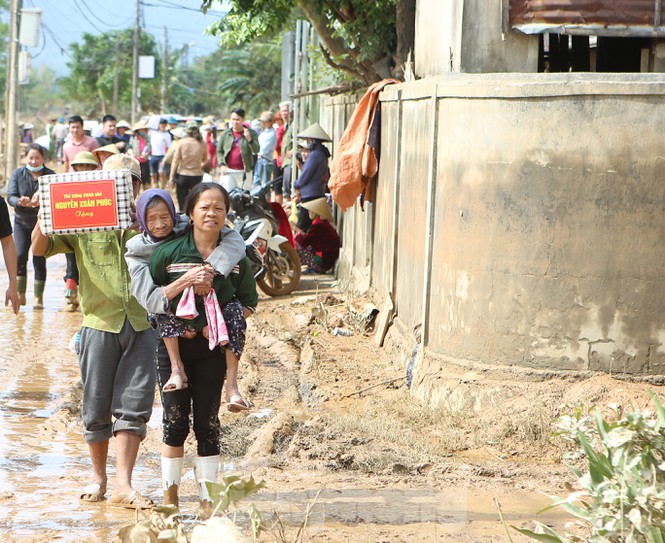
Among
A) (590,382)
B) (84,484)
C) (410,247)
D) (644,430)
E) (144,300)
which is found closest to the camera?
(644,430)

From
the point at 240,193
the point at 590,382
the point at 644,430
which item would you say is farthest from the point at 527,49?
the point at 240,193

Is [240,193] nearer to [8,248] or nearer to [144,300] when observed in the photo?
[8,248]

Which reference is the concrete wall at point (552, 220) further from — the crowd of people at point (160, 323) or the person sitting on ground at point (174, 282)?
the person sitting on ground at point (174, 282)

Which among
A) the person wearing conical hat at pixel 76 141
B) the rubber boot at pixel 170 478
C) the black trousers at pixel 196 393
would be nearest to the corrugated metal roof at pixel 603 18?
the black trousers at pixel 196 393

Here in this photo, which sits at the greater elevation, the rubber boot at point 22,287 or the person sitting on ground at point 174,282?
the person sitting on ground at point 174,282

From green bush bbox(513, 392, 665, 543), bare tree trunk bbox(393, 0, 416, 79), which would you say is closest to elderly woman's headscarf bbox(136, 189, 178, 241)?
green bush bbox(513, 392, 665, 543)

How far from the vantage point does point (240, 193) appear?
12.4 meters

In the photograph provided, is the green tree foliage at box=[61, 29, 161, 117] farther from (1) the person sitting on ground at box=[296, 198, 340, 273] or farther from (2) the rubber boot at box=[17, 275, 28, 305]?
(2) the rubber boot at box=[17, 275, 28, 305]

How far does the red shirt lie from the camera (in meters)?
17.7

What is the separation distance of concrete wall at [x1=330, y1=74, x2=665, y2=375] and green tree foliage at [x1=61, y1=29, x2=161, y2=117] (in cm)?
5853

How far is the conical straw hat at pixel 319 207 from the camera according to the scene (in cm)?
1345

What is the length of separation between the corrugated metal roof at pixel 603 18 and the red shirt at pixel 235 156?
36.1 ft

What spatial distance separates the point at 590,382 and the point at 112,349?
10.0 feet

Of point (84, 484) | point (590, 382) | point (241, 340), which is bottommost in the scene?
point (84, 484)
